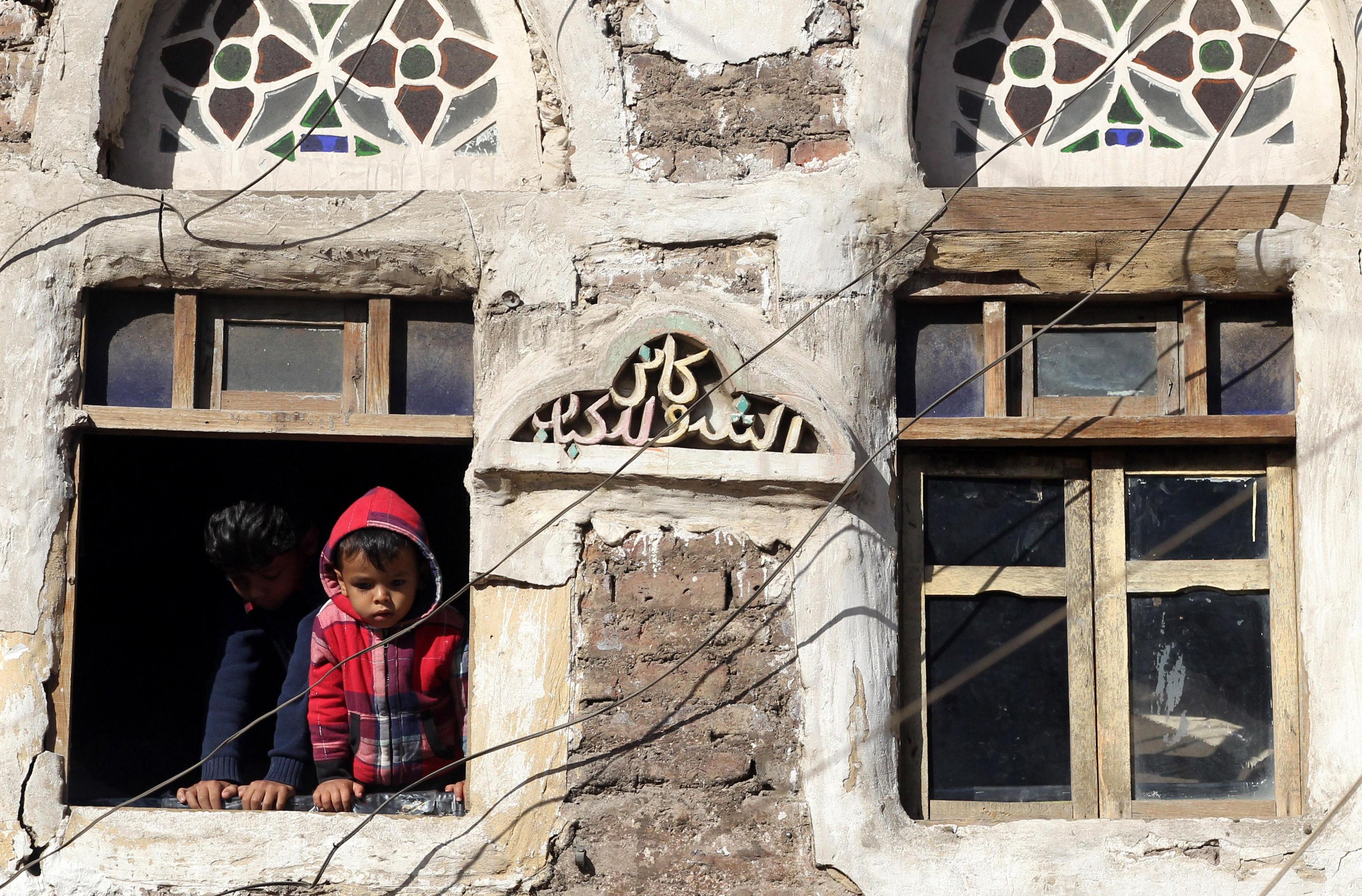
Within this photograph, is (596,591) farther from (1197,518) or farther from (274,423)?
(1197,518)

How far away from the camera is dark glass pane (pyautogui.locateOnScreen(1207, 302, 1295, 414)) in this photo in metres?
3.92

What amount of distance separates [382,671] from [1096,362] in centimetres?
202

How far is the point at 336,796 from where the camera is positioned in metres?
3.85

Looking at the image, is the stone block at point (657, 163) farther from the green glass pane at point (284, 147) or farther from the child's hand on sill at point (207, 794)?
the child's hand on sill at point (207, 794)

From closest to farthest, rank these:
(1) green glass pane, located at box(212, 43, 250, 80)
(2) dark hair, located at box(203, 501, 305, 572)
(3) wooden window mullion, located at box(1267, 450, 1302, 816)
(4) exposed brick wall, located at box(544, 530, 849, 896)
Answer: (4) exposed brick wall, located at box(544, 530, 849, 896) → (3) wooden window mullion, located at box(1267, 450, 1302, 816) → (1) green glass pane, located at box(212, 43, 250, 80) → (2) dark hair, located at box(203, 501, 305, 572)

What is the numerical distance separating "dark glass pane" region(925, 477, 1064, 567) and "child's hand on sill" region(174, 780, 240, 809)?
74.9 inches

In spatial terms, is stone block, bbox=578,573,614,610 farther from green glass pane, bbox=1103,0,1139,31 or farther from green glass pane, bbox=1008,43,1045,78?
green glass pane, bbox=1103,0,1139,31

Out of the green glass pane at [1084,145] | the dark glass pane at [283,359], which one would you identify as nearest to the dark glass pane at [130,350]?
the dark glass pane at [283,359]

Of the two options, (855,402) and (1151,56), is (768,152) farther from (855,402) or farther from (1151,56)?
(1151,56)

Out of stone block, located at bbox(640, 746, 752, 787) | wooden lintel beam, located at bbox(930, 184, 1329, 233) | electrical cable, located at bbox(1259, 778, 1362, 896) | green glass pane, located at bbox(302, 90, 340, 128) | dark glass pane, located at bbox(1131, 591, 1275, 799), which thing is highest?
green glass pane, located at bbox(302, 90, 340, 128)

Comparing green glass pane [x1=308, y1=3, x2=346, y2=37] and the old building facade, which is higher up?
green glass pane [x1=308, y1=3, x2=346, y2=37]

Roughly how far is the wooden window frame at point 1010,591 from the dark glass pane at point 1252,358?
0.42 meters

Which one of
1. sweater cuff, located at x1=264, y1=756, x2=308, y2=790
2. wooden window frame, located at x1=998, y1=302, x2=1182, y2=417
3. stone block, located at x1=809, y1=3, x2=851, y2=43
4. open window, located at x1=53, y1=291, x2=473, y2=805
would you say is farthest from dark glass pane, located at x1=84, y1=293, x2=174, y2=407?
wooden window frame, located at x1=998, y1=302, x2=1182, y2=417

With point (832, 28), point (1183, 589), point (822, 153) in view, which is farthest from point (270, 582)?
point (1183, 589)
